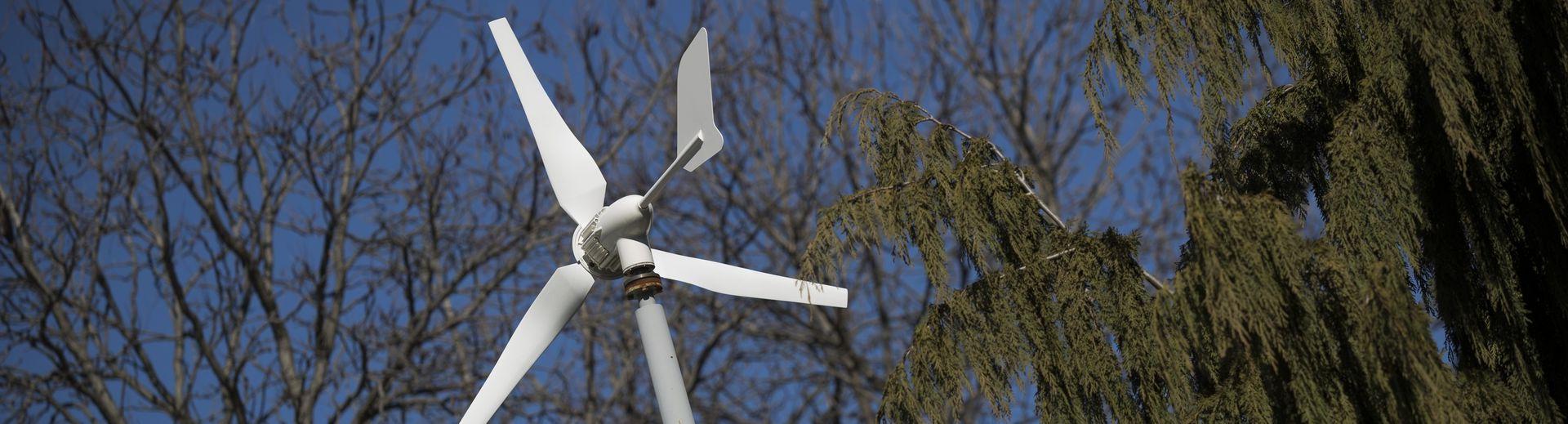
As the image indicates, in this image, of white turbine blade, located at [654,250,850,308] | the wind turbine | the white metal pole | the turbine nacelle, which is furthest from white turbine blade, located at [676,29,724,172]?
white turbine blade, located at [654,250,850,308]

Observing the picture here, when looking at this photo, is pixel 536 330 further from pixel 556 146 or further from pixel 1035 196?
pixel 1035 196

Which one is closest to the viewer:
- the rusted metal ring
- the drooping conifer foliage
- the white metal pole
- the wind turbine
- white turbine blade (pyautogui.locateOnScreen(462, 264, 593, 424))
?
the drooping conifer foliage

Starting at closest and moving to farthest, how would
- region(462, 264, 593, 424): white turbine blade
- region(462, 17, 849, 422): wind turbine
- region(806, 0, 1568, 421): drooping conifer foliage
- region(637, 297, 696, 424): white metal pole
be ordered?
region(806, 0, 1568, 421): drooping conifer foliage < region(637, 297, 696, 424): white metal pole < region(462, 17, 849, 422): wind turbine < region(462, 264, 593, 424): white turbine blade

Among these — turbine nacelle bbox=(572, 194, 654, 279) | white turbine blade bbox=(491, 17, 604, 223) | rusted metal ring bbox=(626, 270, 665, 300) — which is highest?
white turbine blade bbox=(491, 17, 604, 223)

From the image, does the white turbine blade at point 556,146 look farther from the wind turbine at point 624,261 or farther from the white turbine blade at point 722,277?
the white turbine blade at point 722,277

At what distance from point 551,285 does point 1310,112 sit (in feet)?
8.32

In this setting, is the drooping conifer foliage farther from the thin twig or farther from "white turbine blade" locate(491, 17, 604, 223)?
"white turbine blade" locate(491, 17, 604, 223)

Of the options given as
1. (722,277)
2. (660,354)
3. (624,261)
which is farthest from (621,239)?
(722,277)

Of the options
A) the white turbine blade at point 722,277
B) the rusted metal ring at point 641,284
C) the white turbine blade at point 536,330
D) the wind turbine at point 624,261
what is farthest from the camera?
the white turbine blade at point 722,277

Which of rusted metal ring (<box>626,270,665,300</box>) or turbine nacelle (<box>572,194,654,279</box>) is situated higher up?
turbine nacelle (<box>572,194,654,279</box>)

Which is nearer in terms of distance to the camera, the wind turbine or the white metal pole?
the white metal pole

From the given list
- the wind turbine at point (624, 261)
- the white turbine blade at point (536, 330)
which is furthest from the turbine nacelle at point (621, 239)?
the white turbine blade at point (536, 330)

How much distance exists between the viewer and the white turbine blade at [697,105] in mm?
5320

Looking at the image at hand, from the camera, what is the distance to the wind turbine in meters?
5.28
